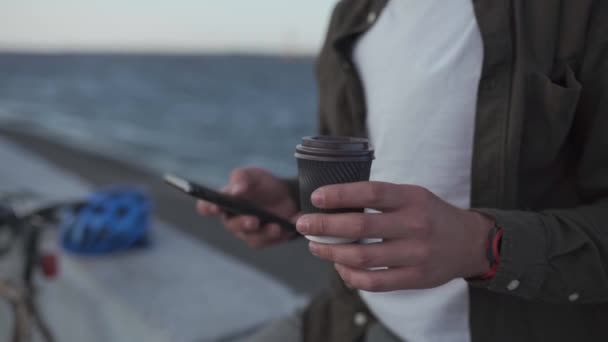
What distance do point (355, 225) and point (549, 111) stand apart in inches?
27.0

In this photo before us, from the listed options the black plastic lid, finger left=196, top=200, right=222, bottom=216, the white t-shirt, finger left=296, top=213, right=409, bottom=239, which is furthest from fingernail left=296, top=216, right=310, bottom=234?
finger left=196, top=200, right=222, bottom=216

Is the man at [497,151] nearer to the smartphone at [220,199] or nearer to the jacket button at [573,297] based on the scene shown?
the jacket button at [573,297]

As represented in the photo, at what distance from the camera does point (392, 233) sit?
0.87 metres

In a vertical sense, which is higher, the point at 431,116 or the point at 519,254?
the point at 431,116

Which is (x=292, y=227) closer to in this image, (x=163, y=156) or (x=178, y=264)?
(x=178, y=264)

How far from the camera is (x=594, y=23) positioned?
1265 millimetres

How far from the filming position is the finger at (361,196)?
0.86m


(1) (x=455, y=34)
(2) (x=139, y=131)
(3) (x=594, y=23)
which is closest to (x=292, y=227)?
(1) (x=455, y=34)

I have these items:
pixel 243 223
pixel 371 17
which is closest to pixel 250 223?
pixel 243 223

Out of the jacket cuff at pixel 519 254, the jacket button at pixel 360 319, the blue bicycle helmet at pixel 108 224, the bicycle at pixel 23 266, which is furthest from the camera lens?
the blue bicycle helmet at pixel 108 224

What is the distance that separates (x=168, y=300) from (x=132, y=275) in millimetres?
667

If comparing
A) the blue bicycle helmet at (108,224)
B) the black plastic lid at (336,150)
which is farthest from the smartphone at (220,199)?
the blue bicycle helmet at (108,224)

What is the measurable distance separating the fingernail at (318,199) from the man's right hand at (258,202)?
2.42ft

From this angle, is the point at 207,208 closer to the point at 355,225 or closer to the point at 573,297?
the point at 355,225
